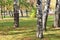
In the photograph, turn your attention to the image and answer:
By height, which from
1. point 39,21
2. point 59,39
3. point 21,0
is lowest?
point 59,39

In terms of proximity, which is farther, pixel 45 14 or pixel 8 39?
pixel 45 14

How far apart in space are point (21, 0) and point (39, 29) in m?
8.18

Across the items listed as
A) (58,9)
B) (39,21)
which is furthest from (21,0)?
(39,21)

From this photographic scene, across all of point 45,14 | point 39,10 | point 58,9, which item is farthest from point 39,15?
point 58,9

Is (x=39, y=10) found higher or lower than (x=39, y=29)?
higher

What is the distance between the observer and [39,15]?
15.1m

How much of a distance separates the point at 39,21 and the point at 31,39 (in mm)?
1401

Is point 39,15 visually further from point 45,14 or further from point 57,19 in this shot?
point 57,19

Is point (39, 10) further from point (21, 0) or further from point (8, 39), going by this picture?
point (21, 0)

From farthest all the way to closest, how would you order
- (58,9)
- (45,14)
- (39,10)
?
(58,9) → (45,14) → (39,10)

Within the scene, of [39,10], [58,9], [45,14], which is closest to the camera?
[39,10]

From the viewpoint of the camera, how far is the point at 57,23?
76.1 feet

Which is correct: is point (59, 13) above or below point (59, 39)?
above

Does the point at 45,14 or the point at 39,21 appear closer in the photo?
the point at 39,21
